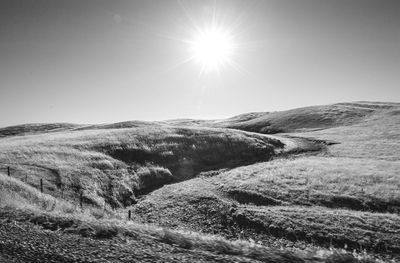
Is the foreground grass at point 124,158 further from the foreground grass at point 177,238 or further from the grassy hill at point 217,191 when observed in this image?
the foreground grass at point 177,238

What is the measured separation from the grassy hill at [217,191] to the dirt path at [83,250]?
440mm

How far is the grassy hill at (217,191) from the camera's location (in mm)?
9586

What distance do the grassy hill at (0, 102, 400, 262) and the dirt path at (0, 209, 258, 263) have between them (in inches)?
17.3

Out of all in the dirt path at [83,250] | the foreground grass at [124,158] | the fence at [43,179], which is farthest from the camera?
the foreground grass at [124,158]

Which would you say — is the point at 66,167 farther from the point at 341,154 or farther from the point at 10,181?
the point at 341,154

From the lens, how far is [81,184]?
29.5 meters

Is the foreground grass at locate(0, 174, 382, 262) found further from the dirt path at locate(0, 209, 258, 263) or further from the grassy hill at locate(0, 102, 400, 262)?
the dirt path at locate(0, 209, 258, 263)

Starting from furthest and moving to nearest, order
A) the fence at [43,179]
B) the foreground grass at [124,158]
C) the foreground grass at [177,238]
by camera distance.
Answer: the foreground grass at [124,158] → the fence at [43,179] → the foreground grass at [177,238]

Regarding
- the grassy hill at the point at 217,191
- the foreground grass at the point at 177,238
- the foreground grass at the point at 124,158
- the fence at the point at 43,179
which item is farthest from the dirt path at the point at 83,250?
the foreground grass at the point at 124,158

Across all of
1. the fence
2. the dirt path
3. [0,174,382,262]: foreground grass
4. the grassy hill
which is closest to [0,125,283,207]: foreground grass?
the fence

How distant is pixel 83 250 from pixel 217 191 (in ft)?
82.2

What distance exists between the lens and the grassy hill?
31.4 feet

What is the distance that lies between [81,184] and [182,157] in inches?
760

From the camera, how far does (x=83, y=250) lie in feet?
23.3
